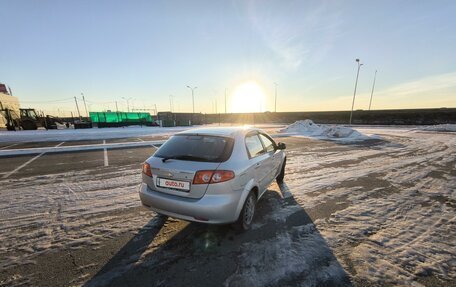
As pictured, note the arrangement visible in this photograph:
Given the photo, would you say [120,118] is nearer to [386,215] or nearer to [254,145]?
[254,145]

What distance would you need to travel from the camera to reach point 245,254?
9.26ft

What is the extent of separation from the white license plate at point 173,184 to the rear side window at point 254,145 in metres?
1.22

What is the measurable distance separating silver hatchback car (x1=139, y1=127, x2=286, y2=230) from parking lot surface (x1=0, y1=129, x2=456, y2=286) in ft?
1.61

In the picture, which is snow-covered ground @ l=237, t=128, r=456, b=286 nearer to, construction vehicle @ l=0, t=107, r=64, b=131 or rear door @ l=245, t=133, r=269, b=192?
rear door @ l=245, t=133, r=269, b=192

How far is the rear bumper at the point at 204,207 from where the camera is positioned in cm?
283

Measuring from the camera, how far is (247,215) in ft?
11.2

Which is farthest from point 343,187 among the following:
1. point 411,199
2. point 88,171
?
point 88,171

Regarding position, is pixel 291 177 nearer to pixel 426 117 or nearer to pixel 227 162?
pixel 227 162

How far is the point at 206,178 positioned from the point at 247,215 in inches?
41.1

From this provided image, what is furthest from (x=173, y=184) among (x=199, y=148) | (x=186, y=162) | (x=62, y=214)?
(x=62, y=214)

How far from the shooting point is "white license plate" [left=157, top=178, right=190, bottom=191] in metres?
2.93

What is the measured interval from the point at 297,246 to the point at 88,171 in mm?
6745

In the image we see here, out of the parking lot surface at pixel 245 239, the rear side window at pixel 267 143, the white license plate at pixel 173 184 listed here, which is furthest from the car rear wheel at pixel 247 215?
the rear side window at pixel 267 143

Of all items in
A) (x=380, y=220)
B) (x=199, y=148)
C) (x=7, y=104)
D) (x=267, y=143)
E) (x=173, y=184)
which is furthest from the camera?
(x=7, y=104)
